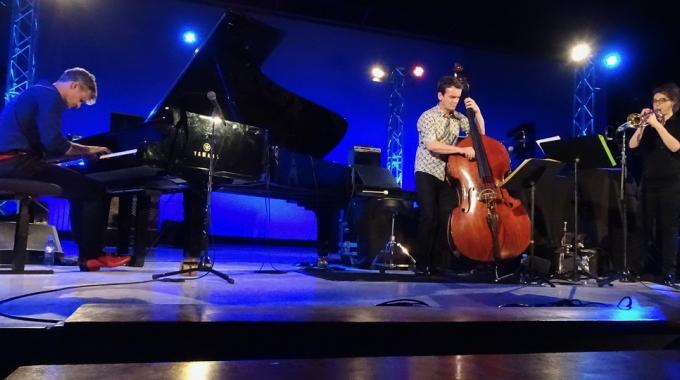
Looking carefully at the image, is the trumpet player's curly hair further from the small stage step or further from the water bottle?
the water bottle

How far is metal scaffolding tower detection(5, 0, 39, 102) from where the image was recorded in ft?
24.5

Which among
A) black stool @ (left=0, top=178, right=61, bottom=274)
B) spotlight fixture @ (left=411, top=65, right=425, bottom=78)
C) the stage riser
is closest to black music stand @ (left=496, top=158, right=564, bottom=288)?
the stage riser

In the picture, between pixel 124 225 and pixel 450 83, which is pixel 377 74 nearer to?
pixel 450 83

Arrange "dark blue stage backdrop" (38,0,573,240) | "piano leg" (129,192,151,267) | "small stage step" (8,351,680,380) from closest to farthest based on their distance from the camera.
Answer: "small stage step" (8,351,680,380), "piano leg" (129,192,151,267), "dark blue stage backdrop" (38,0,573,240)

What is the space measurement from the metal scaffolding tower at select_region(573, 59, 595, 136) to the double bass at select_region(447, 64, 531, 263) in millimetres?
5706

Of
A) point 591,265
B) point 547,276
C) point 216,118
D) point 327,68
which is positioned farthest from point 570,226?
point 327,68

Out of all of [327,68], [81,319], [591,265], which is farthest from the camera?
[327,68]

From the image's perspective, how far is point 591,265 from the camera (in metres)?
5.30

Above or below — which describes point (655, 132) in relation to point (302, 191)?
above

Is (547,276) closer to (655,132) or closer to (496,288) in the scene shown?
(496,288)

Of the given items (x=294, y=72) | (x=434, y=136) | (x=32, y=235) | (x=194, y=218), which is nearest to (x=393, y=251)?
(x=434, y=136)

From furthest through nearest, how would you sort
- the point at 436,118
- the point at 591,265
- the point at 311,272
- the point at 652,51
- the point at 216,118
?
the point at 652,51 → the point at 591,265 → the point at 311,272 → the point at 436,118 → the point at 216,118

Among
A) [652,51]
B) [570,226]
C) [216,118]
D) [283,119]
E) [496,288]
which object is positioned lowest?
[496,288]

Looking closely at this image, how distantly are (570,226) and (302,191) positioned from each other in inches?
112
